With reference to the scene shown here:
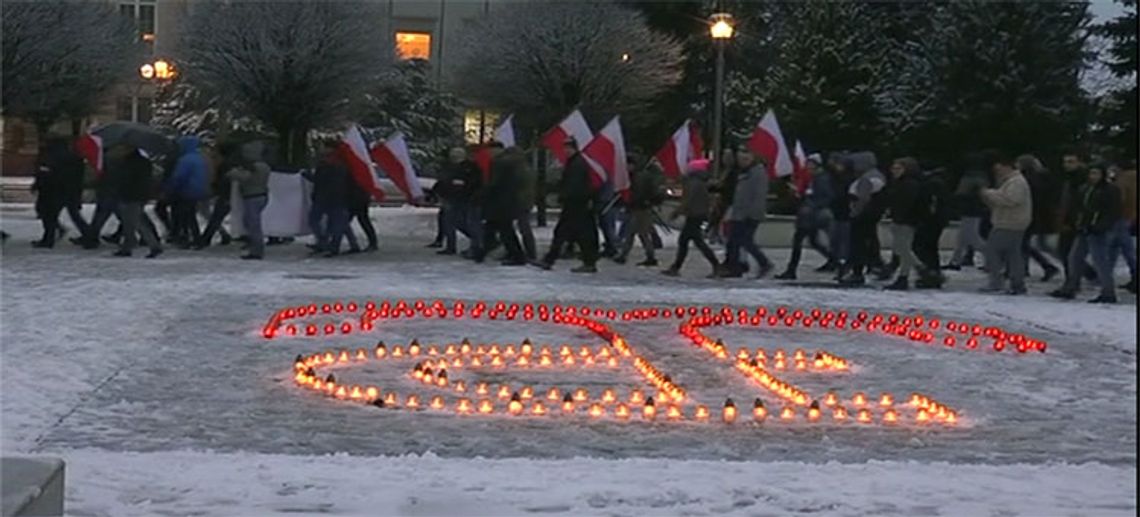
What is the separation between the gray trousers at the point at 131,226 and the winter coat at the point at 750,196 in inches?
294

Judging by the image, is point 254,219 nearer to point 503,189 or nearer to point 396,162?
point 503,189

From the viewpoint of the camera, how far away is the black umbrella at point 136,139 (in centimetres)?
2162

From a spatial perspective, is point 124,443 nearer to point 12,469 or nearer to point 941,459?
point 12,469

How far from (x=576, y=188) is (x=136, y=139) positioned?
20.1ft

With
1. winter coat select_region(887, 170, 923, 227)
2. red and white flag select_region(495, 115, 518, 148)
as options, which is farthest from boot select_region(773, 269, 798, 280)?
red and white flag select_region(495, 115, 518, 148)

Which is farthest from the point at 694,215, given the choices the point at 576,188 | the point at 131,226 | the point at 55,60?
the point at 55,60

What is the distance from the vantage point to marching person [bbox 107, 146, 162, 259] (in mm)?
20188

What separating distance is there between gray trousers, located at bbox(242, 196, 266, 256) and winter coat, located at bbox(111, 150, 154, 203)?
1.31m

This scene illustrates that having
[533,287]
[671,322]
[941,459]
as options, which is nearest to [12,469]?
[941,459]

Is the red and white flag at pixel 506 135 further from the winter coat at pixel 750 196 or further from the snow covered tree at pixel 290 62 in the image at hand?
the snow covered tree at pixel 290 62

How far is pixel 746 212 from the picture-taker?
19.8 m

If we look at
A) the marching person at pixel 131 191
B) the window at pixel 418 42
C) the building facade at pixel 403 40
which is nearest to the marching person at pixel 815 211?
the marching person at pixel 131 191

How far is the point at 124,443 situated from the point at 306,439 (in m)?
0.94

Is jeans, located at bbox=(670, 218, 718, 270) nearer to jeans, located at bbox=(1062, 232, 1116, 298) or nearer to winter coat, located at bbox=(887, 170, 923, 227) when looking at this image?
winter coat, located at bbox=(887, 170, 923, 227)
